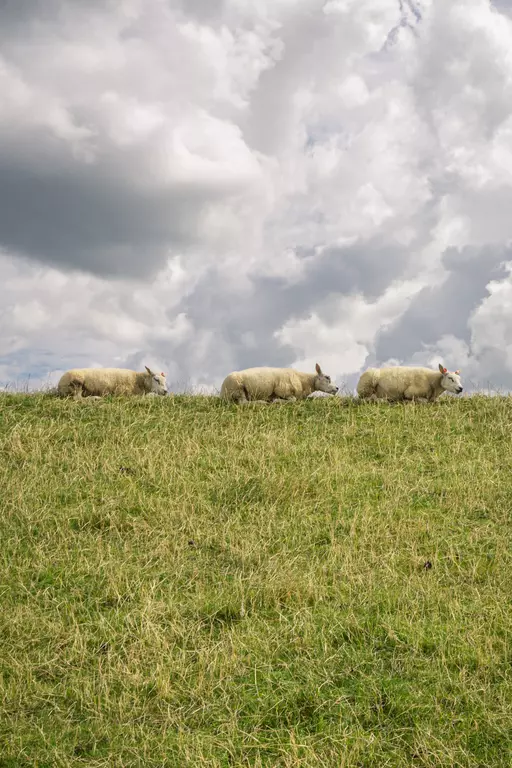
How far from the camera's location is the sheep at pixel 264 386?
71.1 feet

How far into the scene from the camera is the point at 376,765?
5535 millimetres

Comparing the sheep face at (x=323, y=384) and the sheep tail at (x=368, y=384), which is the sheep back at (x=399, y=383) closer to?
the sheep tail at (x=368, y=384)

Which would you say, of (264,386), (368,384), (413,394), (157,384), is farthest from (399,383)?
(157,384)

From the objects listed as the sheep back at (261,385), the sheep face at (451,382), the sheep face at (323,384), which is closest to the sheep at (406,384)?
the sheep face at (451,382)

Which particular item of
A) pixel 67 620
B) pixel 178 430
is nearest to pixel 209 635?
pixel 67 620

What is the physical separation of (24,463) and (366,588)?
8556mm

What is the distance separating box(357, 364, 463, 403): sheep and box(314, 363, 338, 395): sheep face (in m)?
0.93

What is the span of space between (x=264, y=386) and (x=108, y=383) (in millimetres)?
5205

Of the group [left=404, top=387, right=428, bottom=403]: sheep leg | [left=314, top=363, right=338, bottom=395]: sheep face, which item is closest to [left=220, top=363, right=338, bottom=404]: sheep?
[left=314, top=363, right=338, bottom=395]: sheep face

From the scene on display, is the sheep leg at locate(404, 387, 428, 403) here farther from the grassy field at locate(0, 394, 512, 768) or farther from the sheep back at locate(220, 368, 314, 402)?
the grassy field at locate(0, 394, 512, 768)

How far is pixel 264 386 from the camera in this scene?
2180 centimetres

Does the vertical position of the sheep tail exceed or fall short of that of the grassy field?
it exceeds it

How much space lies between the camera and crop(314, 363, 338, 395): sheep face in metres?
22.9

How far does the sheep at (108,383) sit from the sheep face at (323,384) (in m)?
5.10
